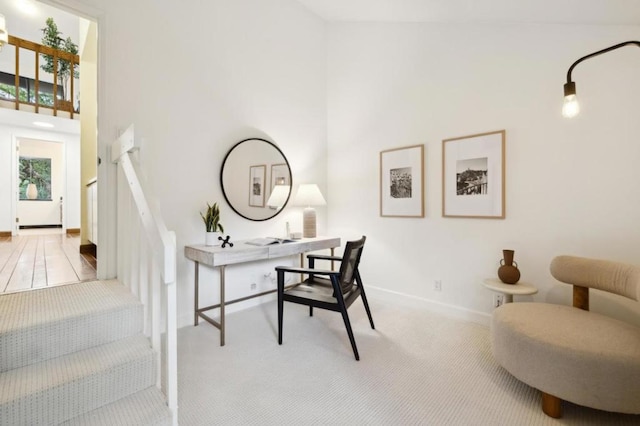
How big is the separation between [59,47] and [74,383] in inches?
226

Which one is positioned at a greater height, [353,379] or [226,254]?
[226,254]

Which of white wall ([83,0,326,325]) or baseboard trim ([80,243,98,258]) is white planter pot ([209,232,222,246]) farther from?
baseboard trim ([80,243,98,258])

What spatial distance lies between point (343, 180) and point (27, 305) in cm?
313

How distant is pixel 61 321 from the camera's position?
146 cm

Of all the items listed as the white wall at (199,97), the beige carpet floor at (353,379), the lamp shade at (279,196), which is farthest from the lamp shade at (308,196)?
the beige carpet floor at (353,379)

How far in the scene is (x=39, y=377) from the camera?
1288mm

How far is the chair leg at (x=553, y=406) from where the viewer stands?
1.49 m

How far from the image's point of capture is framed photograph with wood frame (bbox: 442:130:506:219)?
101 inches

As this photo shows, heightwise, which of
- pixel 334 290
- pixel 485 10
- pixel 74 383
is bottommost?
pixel 74 383

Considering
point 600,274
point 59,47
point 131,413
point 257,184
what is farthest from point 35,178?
point 600,274

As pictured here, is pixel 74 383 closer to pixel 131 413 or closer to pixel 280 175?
pixel 131 413

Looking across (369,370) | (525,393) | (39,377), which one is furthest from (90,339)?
(525,393)

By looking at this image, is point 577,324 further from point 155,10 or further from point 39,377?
point 155,10

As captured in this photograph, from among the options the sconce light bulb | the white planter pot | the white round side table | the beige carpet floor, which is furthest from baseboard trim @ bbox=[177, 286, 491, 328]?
the sconce light bulb
